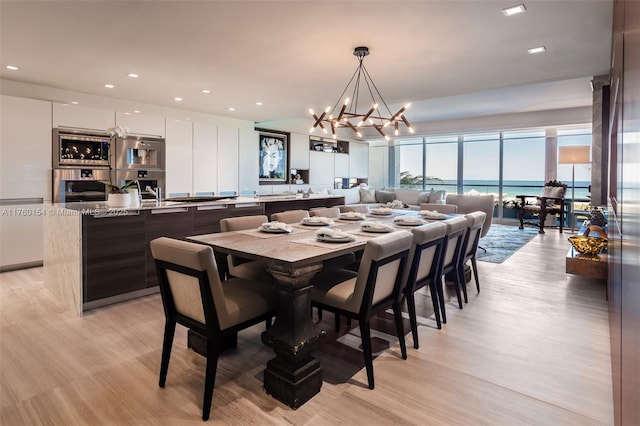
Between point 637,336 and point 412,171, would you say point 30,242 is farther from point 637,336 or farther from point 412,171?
point 412,171

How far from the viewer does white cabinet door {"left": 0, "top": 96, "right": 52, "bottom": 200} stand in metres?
4.50

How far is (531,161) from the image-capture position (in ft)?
30.0

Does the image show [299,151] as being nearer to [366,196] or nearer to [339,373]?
[366,196]

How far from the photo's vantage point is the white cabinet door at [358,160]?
33.4ft

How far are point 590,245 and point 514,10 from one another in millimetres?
2569

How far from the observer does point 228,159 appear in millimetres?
6945

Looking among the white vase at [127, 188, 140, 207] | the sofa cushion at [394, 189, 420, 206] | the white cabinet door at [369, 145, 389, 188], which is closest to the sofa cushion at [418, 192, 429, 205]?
the sofa cushion at [394, 189, 420, 206]

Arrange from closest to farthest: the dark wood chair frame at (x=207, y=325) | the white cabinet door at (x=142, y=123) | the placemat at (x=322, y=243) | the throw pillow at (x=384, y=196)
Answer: the dark wood chair frame at (x=207, y=325) → the placemat at (x=322, y=243) → the white cabinet door at (x=142, y=123) → the throw pillow at (x=384, y=196)

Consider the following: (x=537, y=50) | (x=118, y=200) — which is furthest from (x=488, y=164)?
(x=118, y=200)

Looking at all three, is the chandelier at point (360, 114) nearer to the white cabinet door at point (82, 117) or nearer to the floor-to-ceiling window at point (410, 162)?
the white cabinet door at point (82, 117)

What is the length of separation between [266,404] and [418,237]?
137cm

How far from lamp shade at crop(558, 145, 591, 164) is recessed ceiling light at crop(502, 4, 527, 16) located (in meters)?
6.00

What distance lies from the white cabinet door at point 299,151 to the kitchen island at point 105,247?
14.8 ft

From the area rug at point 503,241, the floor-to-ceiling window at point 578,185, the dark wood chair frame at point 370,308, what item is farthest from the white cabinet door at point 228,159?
the floor-to-ceiling window at point 578,185
